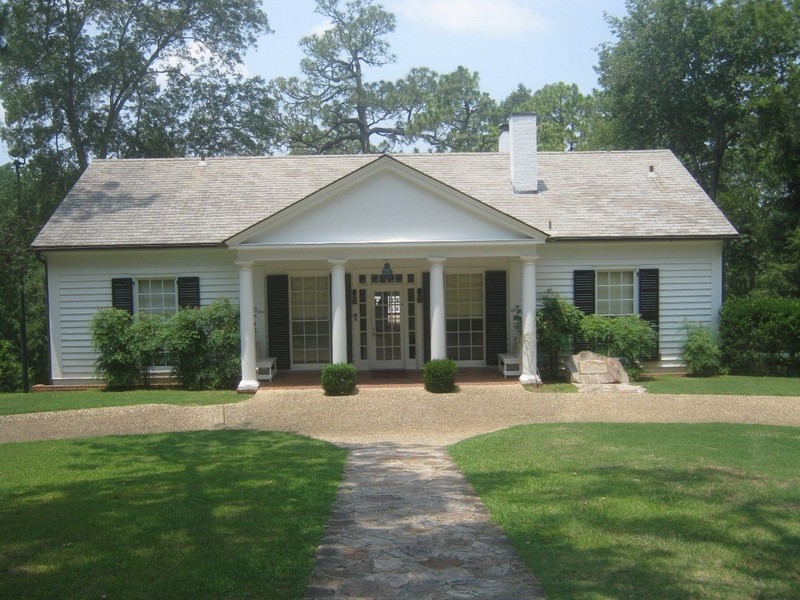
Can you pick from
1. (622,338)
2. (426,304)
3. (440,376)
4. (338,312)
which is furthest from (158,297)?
(622,338)

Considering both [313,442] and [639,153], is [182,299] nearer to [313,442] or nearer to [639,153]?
[313,442]

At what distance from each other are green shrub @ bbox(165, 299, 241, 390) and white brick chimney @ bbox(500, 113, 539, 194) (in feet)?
27.6

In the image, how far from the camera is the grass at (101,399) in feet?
52.0

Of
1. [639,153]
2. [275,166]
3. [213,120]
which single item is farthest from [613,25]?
[275,166]

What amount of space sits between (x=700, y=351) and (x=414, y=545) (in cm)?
1460

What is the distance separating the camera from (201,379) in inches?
722

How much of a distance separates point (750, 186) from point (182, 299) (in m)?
28.8

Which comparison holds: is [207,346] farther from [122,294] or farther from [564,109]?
[564,109]

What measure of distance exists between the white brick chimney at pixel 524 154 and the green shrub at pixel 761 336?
19.6 feet

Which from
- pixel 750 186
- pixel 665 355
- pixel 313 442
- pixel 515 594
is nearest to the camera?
pixel 515 594

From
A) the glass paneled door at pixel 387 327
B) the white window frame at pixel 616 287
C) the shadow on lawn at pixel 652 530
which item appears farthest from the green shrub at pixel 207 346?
the shadow on lawn at pixel 652 530

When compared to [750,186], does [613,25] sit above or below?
above

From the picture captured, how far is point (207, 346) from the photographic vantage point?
1823 cm

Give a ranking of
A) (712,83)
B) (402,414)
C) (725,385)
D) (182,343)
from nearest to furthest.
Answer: (402,414) → (725,385) → (182,343) → (712,83)
